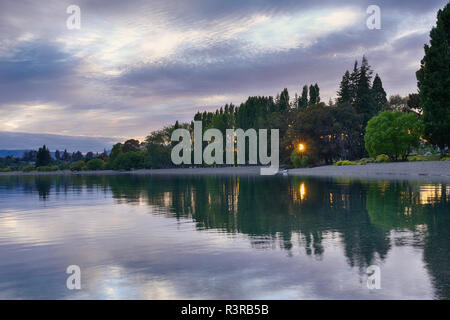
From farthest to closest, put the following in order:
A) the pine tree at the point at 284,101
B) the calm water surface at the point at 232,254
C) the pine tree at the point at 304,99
Result: the pine tree at the point at 304,99 → the pine tree at the point at 284,101 → the calm water surface at the point at 232,254

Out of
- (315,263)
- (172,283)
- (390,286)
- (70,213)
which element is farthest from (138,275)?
(70,213)

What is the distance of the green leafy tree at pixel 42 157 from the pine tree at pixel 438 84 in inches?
5858

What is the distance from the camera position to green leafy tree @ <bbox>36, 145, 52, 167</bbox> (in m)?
157

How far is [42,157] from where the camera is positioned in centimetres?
15800

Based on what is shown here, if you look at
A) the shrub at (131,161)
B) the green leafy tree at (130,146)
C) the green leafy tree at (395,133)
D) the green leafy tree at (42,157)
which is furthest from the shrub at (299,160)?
the green leafy tree at (42,157)

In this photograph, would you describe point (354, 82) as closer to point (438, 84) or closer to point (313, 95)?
point (313, 95)

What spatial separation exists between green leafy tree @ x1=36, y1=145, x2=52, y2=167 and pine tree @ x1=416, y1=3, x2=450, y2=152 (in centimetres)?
14878

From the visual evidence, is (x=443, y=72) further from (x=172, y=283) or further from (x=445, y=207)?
(x=172, y=283)

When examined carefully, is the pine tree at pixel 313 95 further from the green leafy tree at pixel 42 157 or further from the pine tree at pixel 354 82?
the green leafy tree at pixel 42 157

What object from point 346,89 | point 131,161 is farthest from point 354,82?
point 131,161

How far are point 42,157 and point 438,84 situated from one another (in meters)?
152

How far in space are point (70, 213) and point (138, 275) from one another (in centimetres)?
1073

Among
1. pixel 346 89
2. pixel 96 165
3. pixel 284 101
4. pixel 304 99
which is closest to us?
pixel 346 89

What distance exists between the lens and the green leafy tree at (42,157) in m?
157
